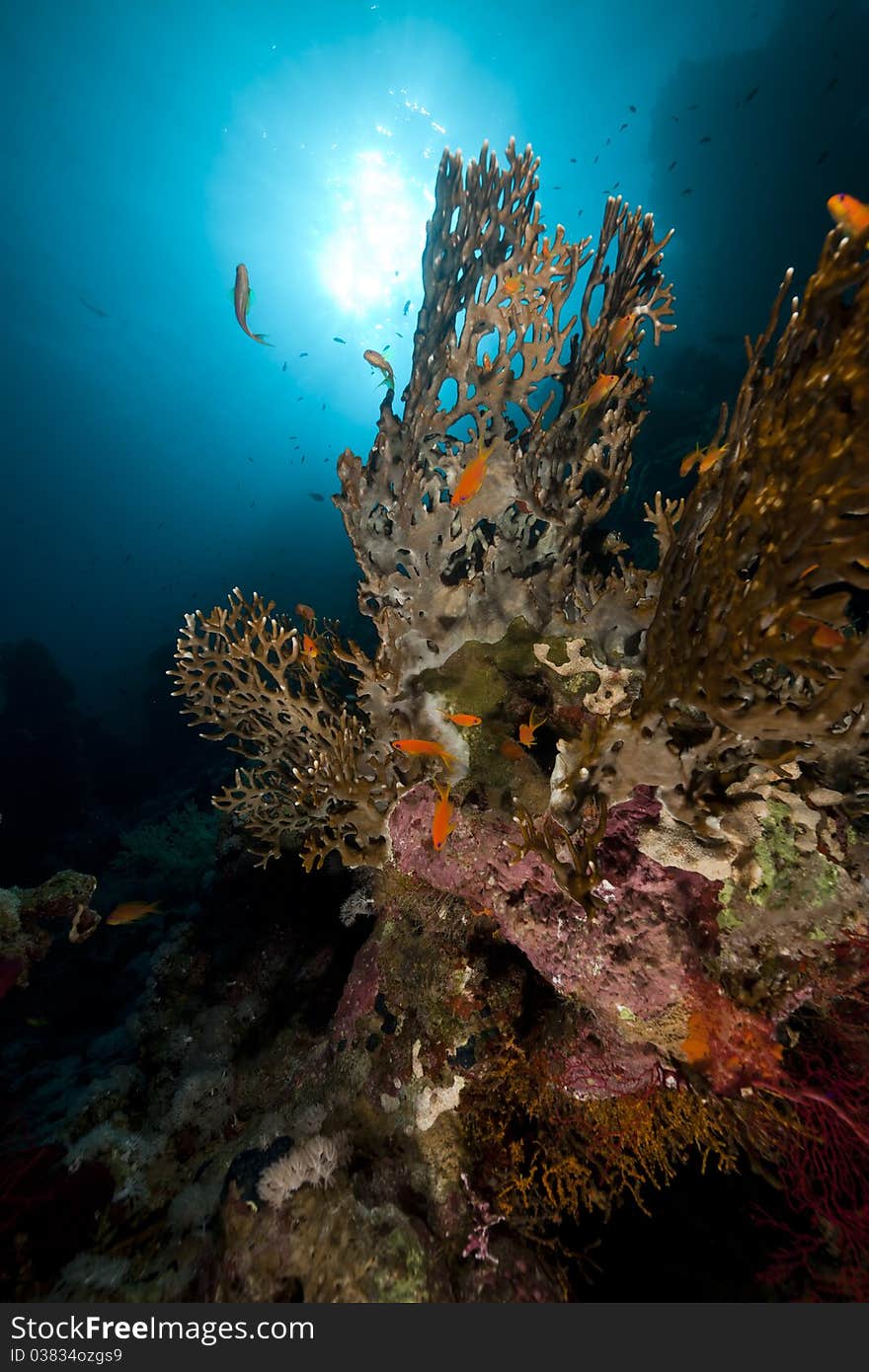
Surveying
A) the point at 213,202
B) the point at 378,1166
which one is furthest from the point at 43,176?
the point at 378,1166

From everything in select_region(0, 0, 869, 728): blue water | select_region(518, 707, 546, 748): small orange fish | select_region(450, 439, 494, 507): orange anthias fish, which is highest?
select_region(0, 0, 869, 728): blue water

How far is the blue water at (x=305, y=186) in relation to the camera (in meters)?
24.7

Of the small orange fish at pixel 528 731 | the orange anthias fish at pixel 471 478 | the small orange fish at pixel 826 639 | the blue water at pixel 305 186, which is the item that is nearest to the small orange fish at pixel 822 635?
the small orange fish at pixel 826 639

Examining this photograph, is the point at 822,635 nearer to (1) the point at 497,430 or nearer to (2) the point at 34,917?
(1) the point at 497,430

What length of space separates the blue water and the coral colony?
1704 cm

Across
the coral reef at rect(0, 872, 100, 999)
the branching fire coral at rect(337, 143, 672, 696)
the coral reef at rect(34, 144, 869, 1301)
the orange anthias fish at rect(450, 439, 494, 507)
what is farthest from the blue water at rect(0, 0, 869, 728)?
the coral reef at rect(0, 872, 100, 999)

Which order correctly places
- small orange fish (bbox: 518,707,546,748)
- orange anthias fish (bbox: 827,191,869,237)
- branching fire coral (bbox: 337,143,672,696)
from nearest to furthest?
orange anthias fish (bbox: 827,191,869,237) → small orange fish (bbox: 518,707,546,748) → branching fire coral (bbox: 337,143,672,696)

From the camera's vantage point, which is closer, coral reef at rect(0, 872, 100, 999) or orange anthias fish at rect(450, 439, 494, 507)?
orange anthias fish at rect(450, 439, 494, 507)

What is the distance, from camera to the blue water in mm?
24672

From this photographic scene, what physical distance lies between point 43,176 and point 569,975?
76.6 meters

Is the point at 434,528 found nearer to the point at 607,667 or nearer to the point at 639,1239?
the point at 607,667

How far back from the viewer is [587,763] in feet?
9.48

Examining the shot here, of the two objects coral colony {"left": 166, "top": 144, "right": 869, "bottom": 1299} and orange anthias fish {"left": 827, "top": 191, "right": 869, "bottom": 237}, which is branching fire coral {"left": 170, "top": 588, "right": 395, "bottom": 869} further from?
orange anthias fish {"left": 827, "top": 191, "right": 869, "bottom": 237}

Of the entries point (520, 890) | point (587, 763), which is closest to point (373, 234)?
point (587, 763)
